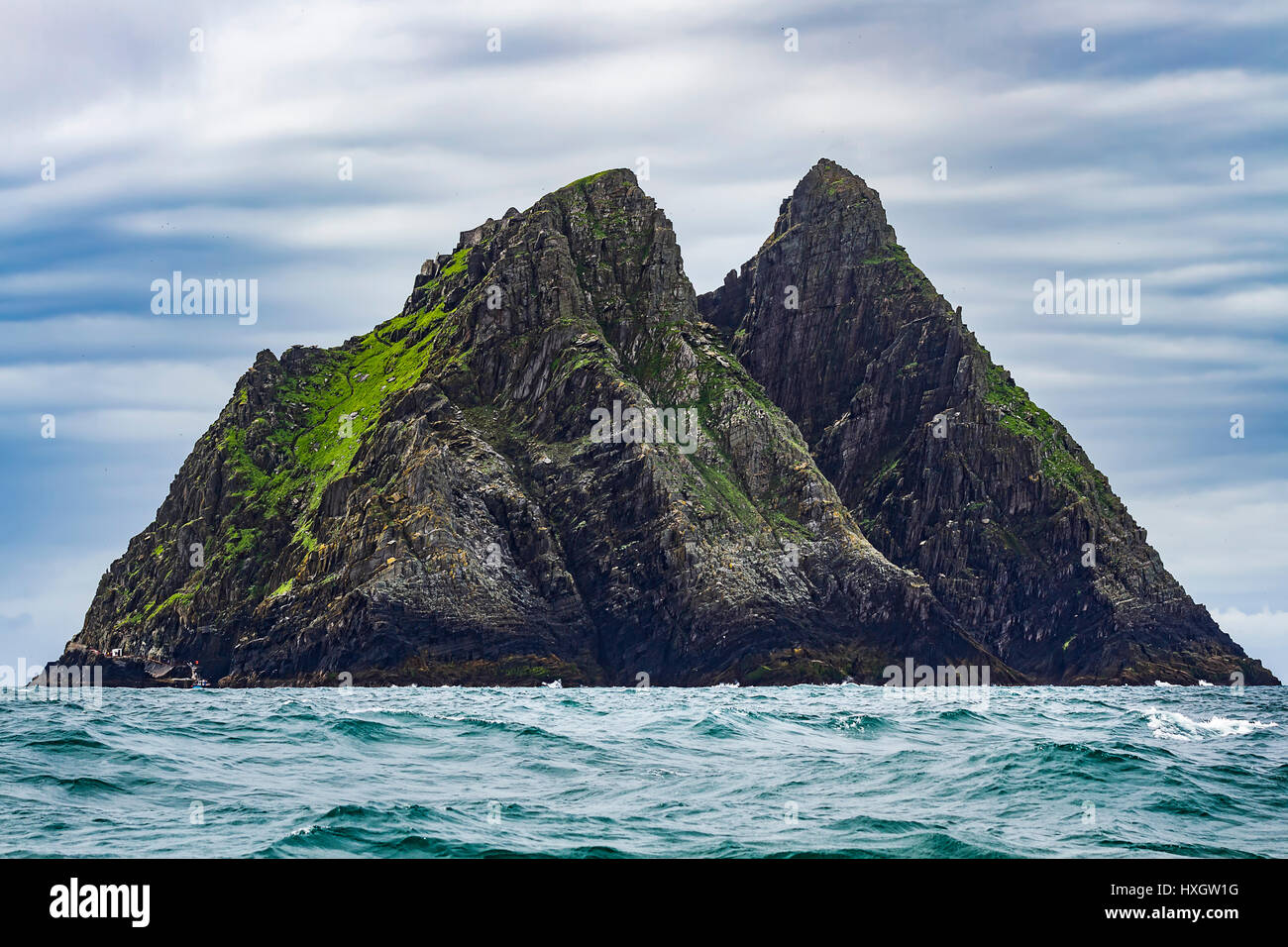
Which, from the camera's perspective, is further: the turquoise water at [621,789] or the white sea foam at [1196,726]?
the white sea foam at [1196,726]

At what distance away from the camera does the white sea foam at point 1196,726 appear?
4891 cm

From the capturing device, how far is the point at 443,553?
18425 cm

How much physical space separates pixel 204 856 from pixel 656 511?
17440 cm

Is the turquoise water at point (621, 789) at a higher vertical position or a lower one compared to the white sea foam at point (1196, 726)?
higher

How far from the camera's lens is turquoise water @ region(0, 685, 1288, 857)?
81.2ft

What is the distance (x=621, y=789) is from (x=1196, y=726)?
34.5 m

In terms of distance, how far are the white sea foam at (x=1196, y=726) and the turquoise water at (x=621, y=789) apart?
0.80m

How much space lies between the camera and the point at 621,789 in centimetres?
3142

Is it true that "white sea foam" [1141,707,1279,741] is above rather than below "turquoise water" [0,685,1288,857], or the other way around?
below

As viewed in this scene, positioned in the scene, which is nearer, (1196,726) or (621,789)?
(621,789)

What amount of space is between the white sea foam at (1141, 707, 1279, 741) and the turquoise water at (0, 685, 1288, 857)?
2.63ft
